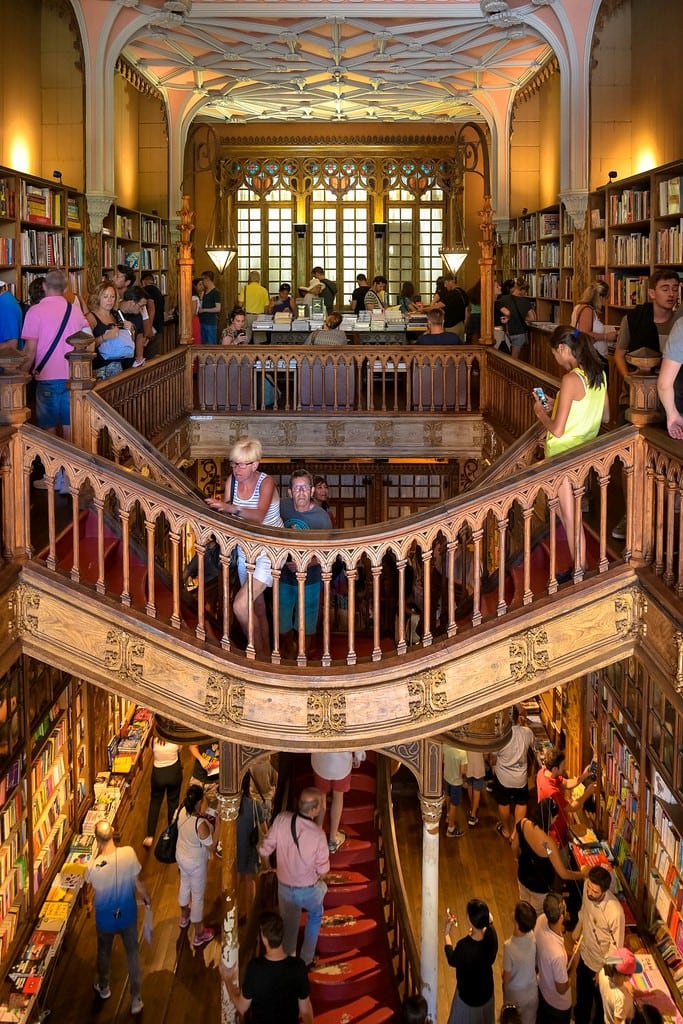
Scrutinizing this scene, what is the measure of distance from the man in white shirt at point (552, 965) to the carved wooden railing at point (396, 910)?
705 millimetres

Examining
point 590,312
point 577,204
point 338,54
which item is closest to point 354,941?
point 590,312

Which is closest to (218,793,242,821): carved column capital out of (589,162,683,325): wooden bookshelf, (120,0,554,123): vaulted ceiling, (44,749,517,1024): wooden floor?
(44,749,517,1024): wooden floor

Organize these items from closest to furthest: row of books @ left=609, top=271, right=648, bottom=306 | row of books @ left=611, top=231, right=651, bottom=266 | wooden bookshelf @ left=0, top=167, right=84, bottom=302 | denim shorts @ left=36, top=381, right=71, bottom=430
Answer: denim shorts @ left=36, top=381, right=71, bottom=430 → wooden bookshelf @ left=0, top=167, right=84, bottom=302 → row of books @ left=611, top=231, right=651, bottom=266 → row of books @ left=609, top=271, right=648, bottom=306

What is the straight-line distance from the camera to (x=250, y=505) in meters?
6.42

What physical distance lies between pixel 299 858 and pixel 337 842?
1618 mm

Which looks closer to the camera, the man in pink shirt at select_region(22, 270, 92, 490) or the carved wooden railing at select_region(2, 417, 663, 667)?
the carved wooden railing at select_region(2, 417, 663, 667)

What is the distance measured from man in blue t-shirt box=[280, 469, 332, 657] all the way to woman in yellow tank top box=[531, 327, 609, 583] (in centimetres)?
120

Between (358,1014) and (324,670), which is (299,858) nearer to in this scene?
A: (358,1014)

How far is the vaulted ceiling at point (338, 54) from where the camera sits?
1252 cm

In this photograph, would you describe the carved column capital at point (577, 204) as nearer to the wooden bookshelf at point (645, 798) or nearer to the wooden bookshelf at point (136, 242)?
the wooden bookshelf at point (136, 242)

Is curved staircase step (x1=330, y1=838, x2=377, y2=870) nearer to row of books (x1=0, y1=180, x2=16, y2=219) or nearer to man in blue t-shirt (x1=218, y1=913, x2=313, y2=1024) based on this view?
man in blue t-shirt (x1=218, y1=913, x2=313, y2=1024)

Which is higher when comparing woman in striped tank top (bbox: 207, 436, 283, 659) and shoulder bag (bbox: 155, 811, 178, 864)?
woman in striped tank top (bbox: 207, 436, 283, 659)

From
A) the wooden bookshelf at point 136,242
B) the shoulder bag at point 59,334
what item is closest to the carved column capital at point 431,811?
the shoulder bag at point 59,334

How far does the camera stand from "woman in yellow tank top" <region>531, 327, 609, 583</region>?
6.03 meters
